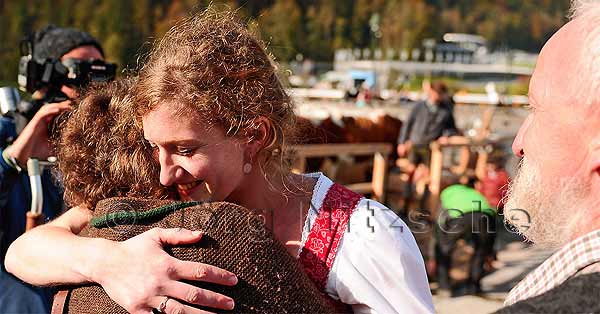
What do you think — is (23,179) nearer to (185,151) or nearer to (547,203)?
(185,151)

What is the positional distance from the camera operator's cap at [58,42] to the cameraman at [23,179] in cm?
23

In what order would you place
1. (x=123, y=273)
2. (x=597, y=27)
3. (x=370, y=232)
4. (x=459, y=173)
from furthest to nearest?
(x=459, y=173), (x=370, y=232), (x=123, y=273), (x=597, y=27)

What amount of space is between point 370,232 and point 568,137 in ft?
1.36

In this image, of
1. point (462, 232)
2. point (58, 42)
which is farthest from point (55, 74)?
point (462, 232)

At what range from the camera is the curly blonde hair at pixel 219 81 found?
1278 mm

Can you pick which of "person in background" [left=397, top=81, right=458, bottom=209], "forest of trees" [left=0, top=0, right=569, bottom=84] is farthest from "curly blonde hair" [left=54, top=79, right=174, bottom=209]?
"forest of trees" [left=0, top=0, right=569, bottom=84]

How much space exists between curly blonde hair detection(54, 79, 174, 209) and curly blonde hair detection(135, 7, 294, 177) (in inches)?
2.5

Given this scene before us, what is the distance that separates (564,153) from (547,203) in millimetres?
91

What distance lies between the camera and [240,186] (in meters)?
1.39

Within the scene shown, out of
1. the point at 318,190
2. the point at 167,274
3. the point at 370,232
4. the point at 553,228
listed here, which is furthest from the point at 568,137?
the point at 167,274

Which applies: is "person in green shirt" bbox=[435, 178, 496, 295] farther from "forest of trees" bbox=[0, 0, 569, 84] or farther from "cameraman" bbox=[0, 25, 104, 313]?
"forest of trees" bbox=[0, 0, 569, 84]

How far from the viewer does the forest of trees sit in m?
47.6

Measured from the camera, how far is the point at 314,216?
4.27ft

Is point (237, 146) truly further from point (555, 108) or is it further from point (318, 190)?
point (555, 108)
